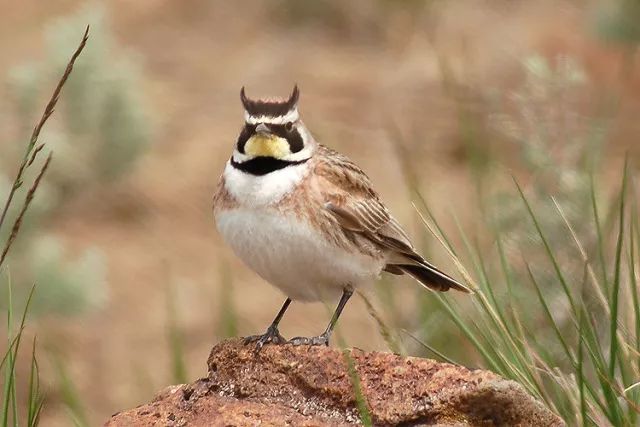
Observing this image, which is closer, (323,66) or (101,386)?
(101,386)

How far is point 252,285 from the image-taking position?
1009 cm

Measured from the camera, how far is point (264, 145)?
4902 millimetres

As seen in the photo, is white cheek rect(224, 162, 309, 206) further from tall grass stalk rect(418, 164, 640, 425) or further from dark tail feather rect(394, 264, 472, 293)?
dark tail feather rect(394, 264, 472, 293)

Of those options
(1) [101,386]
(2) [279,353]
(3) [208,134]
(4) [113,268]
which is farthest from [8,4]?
(2) [279,353]

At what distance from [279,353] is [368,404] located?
42cm

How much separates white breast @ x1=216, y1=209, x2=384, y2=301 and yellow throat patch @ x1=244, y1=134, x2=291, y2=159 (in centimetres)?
15

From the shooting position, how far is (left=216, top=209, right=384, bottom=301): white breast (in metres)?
4.81

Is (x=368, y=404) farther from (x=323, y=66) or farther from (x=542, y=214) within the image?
(x=323, y=66)

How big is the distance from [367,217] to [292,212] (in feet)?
1.37

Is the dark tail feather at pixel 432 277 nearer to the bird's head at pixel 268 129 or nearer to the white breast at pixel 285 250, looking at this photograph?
the white breast at pixel 285 250

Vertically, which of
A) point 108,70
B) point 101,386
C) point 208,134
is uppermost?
point 108,70

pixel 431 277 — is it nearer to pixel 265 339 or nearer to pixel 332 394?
pixel 265 339

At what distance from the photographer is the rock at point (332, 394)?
377 centimetres

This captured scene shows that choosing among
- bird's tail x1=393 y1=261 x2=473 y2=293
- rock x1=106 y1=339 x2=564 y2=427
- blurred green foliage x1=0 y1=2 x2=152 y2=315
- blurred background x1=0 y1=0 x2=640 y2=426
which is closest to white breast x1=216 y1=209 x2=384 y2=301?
bird's tail x1=393 y1=261 x2=473 y2=293
